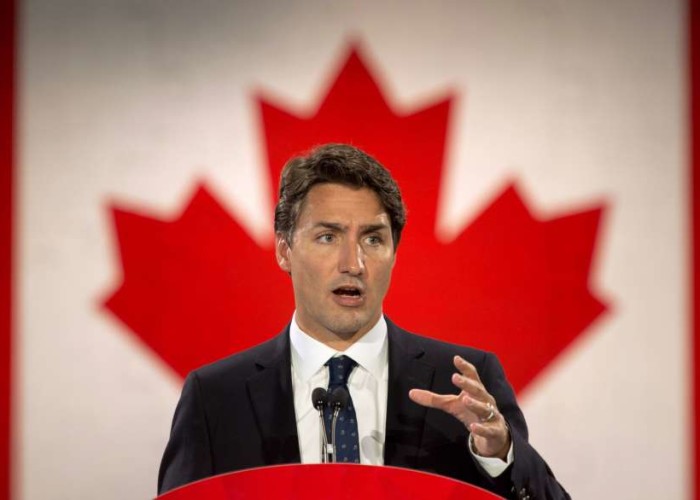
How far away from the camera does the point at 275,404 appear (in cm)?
158

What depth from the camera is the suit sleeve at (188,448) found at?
1531mm

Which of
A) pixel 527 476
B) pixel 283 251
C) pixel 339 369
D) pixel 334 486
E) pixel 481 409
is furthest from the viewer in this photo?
pixel 283 251

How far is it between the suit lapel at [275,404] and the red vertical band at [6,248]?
104 cm

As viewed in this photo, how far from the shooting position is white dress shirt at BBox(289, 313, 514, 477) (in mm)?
1556

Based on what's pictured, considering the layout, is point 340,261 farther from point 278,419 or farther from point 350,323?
point 278,419

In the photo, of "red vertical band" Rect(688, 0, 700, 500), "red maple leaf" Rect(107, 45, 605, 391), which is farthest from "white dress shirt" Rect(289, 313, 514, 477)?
"red vertical band" Rect(688, 0, 700, 500)

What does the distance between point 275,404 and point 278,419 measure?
32 mm

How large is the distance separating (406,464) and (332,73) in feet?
4.15

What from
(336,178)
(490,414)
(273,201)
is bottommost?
(490,414)

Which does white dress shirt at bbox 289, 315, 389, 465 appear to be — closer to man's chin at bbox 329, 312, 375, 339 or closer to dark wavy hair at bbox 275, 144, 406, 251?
man's chin at bbox 329, 312, 375, 339

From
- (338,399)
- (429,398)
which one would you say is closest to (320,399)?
(338,399)

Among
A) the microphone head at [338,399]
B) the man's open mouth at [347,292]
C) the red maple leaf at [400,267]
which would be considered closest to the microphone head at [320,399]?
the microphone head at [338,399]

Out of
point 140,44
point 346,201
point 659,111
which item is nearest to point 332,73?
point 140,44

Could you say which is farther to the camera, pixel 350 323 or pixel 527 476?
pixel 350 323
